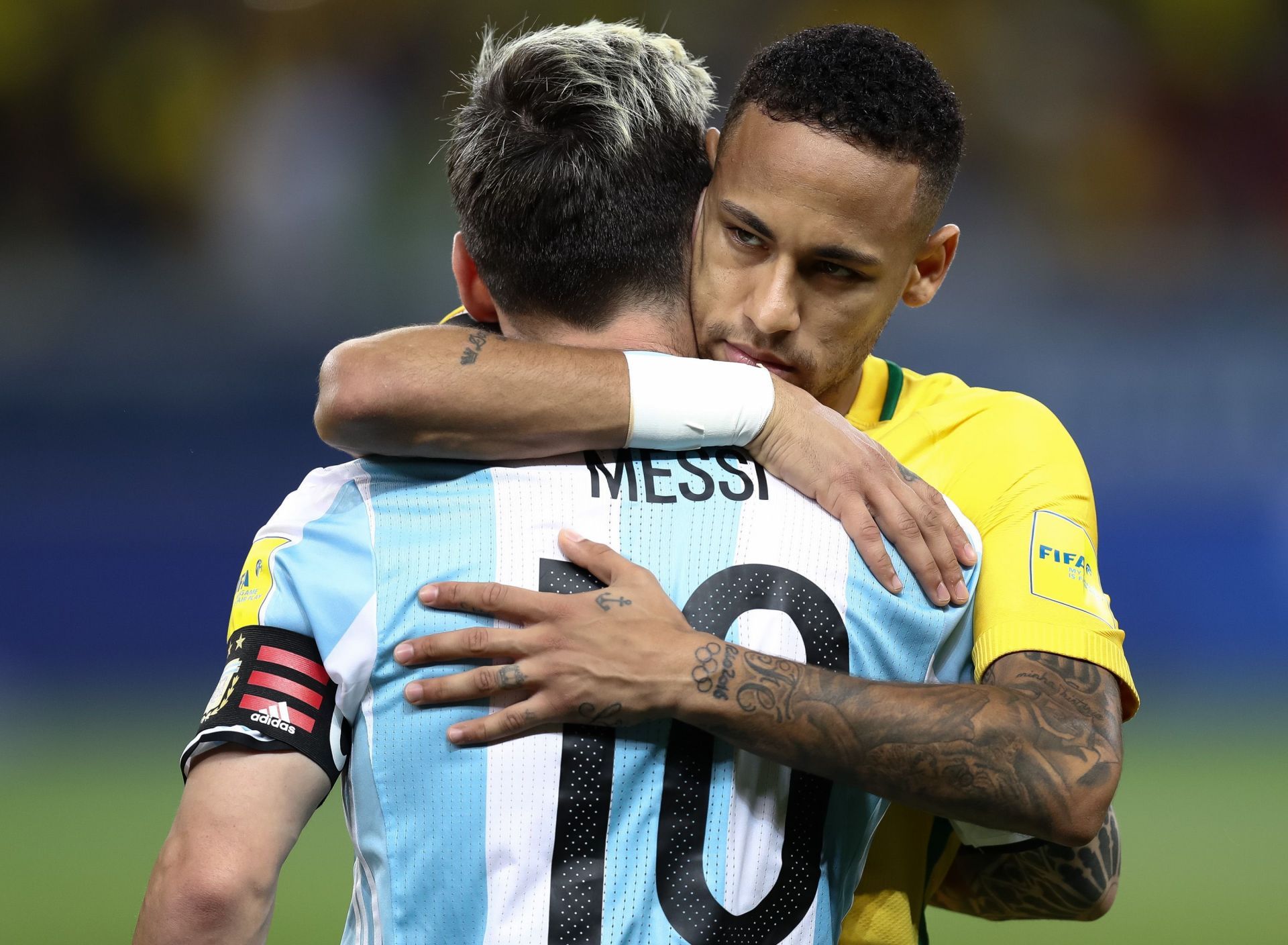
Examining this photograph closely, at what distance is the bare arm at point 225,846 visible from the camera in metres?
1.38

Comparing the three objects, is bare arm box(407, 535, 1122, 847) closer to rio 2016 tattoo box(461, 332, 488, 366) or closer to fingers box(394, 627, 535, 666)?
fingers box(394, 627, 535, 666)

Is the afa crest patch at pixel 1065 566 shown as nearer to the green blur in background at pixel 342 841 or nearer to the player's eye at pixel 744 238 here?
the player's eye at pixel 744 238

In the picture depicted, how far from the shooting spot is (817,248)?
5.90 ft

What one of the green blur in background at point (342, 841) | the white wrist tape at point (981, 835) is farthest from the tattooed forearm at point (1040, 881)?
the green blur in background at point (342, 841)

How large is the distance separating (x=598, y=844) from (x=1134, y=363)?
27.9 ft

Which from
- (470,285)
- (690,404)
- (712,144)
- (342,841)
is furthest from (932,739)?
(342,841)

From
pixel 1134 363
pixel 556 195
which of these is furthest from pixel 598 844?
pixel 1134 363

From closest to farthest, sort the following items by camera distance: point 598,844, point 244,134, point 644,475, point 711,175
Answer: point 598,844
point 644,475
point 711,175
point 244,134

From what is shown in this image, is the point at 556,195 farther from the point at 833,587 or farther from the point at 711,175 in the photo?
the point at 833,587

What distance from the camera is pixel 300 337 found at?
28.6 ft

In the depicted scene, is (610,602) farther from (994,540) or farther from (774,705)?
(994,540)

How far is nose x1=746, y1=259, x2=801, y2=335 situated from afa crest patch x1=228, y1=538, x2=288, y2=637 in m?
0.74

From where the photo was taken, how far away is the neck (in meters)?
1.56

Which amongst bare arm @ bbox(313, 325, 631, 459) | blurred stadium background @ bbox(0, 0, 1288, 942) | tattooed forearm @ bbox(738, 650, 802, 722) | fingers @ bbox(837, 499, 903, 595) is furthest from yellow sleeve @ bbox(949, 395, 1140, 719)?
blurred stadium background @ bbox(0, 0, 1288, 942)
